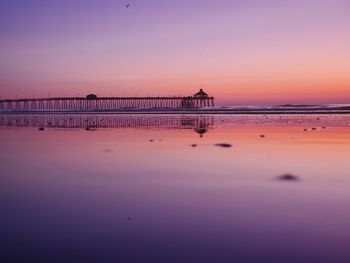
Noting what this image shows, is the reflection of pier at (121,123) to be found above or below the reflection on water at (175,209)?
below

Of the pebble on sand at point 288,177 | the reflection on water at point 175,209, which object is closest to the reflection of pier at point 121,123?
the reflection on water at point 175,209

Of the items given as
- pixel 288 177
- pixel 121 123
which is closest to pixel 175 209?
pixel 288 177

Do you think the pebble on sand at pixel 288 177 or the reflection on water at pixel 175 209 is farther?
the pebble on sand at pixel 288 177

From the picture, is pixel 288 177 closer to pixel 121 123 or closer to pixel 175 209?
pixel 175 209

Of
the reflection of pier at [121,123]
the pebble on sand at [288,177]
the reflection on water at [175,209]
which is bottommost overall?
the reflection of pier at [121,123]

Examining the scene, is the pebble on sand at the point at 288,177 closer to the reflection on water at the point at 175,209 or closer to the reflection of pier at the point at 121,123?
the reflection on water at the point at 175,209

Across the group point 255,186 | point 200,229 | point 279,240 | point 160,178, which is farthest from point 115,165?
point 279,240

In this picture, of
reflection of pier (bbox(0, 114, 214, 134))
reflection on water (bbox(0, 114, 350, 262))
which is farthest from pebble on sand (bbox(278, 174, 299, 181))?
reflection of pier (bbox(0, 114, 214, 134))

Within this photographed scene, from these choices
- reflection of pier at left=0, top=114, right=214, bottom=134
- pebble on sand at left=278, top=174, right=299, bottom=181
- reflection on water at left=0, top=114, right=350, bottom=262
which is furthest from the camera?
reflection of pier at left=0, top=114, right=214, bottom=134

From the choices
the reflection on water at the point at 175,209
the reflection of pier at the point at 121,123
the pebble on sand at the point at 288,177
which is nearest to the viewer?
the reflection on water at the point at 175,209

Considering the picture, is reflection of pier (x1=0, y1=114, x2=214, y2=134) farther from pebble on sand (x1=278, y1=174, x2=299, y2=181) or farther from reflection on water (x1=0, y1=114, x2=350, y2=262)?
pebble on sand (x1=278, y1=174, x2=299, y2=181)

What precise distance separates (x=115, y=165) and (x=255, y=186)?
10.7 feet

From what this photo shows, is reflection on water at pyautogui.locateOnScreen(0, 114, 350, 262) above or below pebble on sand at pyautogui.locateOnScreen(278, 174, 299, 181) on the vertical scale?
above

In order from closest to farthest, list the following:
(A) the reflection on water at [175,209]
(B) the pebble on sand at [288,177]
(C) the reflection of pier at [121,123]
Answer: (A) the reflection on water at [175,209] → (B) the pebble on sand at [288,177] → (C) the reflection of pier at [121,123]
